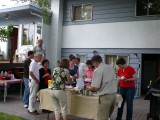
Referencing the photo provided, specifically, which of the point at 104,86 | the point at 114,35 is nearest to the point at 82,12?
the point at 114,35

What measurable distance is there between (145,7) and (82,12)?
3.66 meters

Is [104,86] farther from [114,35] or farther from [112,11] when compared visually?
[112,11]

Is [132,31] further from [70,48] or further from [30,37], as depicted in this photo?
[30,37]

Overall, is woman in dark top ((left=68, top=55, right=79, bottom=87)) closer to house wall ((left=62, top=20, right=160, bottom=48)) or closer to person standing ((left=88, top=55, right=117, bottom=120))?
person standing ((left=88, top=55, right=117, bottom=120))

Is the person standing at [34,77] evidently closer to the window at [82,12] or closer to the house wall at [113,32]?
the house wall at [113,32]

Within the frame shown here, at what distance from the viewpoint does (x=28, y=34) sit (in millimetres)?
12555

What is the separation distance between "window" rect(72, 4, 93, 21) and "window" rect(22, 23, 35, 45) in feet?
8.84

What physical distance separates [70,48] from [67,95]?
23.3 feet

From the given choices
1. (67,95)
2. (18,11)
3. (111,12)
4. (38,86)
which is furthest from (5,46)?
(67,95)

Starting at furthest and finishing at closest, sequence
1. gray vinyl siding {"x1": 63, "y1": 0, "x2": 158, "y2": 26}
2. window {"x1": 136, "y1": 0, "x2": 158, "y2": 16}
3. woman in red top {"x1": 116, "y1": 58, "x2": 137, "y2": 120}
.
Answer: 1. gray vinyl siding {"x1": 63, "y1": 0, "x2": 158, "y2": 26}
2. window {"x1": 136, "y1": 0, "x2": 158, "y2": 16}
3. woman in red top {"x1": 116, "y1": 58, "x2": 137, "y2": 120}

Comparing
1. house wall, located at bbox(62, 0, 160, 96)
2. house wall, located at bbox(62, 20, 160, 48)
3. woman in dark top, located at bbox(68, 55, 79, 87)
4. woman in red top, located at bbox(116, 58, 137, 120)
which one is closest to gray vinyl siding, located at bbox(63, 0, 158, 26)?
house wall, located at bbox(62, 0, 160, 96)

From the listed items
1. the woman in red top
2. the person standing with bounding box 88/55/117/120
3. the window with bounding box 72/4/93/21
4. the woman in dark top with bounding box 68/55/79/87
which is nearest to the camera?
the person standing with bounding box 88/55/117/120

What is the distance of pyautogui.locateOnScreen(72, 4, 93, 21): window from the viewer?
11555 millimetres

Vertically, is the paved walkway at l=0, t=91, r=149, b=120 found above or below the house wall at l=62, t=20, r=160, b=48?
→ below
